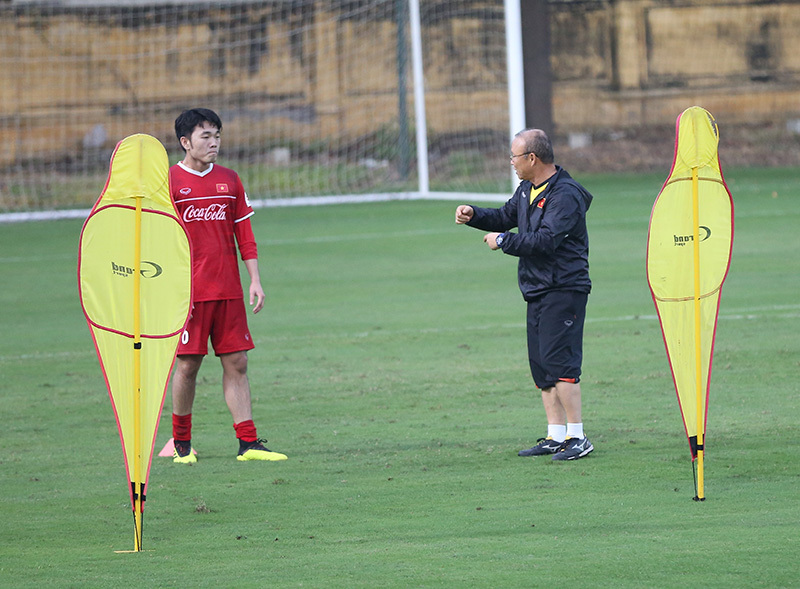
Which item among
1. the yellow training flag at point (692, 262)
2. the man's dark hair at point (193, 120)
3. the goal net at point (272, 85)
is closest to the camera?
the yellow training flag at point (692, 262)

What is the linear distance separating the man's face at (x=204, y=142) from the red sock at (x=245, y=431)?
1465 mm

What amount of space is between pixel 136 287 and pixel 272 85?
1963cm

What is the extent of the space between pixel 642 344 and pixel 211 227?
4.25 metres

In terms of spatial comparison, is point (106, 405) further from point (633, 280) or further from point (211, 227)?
point (633, 280)

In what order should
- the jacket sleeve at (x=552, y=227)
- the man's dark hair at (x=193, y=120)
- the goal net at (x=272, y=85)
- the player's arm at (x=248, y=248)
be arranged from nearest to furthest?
the jacket sleeve at (x=552, y=227), the man's dark hair at (x=193, y=120), the player's arm at (x=248, y=248), the goal net at (x=272, y=85)

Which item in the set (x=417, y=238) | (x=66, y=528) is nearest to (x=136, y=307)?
(x=66, y=528)

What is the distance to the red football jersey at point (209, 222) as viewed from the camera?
673cm

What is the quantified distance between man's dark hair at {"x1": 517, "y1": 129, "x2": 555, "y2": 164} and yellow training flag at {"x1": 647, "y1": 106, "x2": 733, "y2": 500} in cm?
118

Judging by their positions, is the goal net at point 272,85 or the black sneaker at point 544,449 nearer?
the black sneaker at point 544,449

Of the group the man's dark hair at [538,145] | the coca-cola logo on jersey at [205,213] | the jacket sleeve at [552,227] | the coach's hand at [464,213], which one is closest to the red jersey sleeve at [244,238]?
the coca-cola logo on jersey at [205,213]

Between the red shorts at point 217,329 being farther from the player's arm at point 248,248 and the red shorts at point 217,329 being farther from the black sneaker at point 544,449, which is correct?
the black sneaker at point 544,449

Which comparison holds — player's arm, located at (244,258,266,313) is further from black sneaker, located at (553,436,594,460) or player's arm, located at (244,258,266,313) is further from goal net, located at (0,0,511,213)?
goal net, located at (0,0,511,213)

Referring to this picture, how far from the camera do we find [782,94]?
29.5 m

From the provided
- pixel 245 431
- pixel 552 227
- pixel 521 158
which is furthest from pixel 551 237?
pixel 245 431
